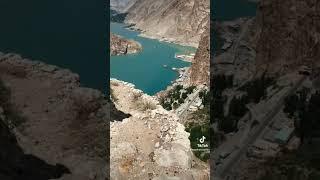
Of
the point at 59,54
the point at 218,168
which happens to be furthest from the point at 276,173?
the point at 59,54

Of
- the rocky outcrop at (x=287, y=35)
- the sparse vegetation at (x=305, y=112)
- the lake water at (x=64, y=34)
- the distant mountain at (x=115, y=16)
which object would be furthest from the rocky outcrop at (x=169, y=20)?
the lake water at (x=64, y=34)

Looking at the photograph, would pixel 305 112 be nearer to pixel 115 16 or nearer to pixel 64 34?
pixel 64 34

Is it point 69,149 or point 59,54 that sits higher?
point 59,54

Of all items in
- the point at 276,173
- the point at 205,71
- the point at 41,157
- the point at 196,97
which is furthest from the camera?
the point at 205,71

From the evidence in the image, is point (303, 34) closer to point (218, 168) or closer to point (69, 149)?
point (218, 168)

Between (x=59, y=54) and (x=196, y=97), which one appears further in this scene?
(x=196, y=97)

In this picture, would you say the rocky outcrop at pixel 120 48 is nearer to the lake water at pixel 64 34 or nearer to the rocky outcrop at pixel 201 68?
the rocky outcrop at pixel 201 68

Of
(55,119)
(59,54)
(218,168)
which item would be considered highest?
(59,54)

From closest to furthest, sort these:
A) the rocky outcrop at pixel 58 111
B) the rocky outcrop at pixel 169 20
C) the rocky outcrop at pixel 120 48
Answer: the rocky outcrop at pixel 58 111 < the rocky outcrop at pixel 120 48 < the rocky outcrop at pixel 169 20
